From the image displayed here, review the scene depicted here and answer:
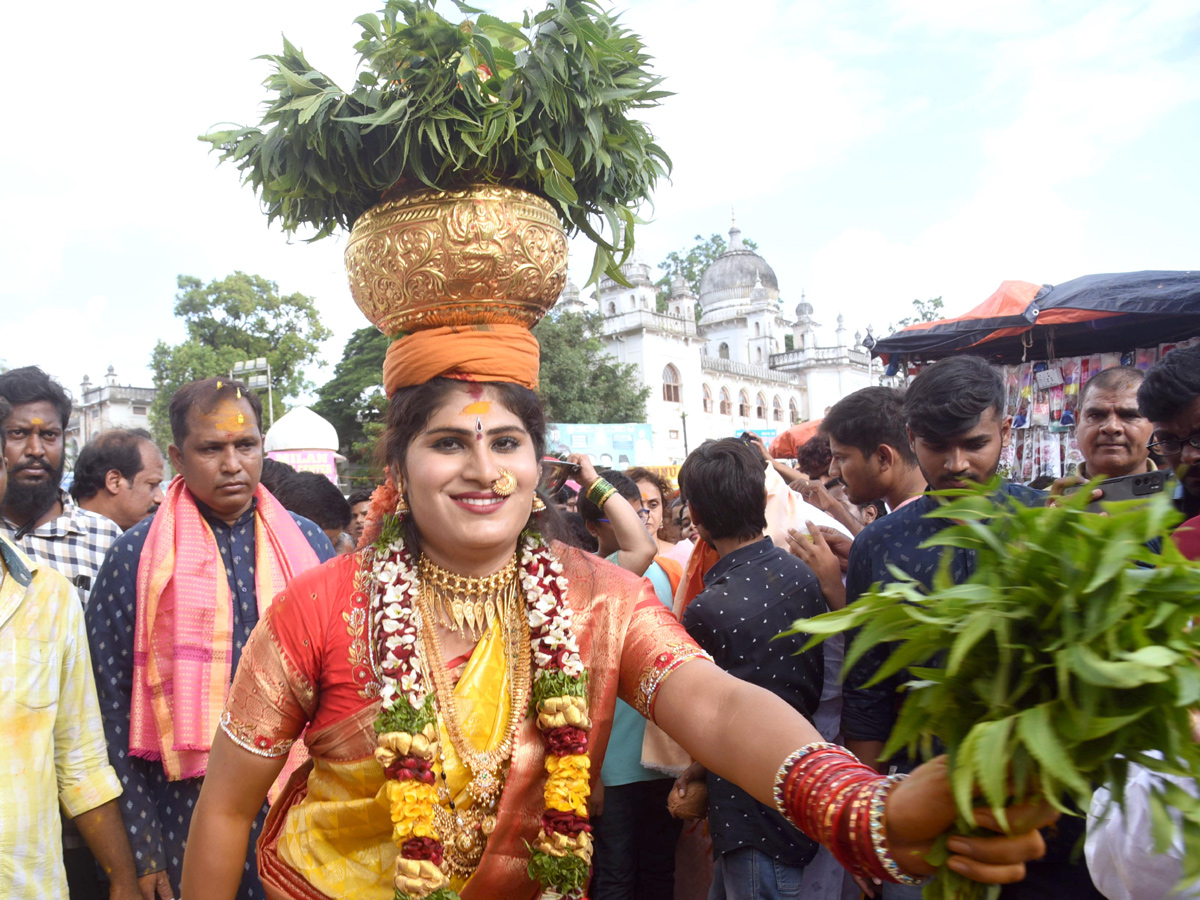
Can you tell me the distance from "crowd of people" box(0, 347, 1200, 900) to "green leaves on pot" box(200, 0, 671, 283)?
62cm

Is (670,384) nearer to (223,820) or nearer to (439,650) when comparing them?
(439,650)

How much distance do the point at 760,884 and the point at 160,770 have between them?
221 centimetres

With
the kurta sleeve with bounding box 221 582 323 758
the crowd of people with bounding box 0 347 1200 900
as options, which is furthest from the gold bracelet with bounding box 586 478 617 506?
the kurta sleeve with bounding box 221 582 323 758

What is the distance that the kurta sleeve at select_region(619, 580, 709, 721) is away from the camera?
215 centimetres

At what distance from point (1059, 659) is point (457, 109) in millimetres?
1865

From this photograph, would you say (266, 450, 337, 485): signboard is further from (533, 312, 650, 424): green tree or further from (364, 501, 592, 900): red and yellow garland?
(533, 312, 650, 424): green tree

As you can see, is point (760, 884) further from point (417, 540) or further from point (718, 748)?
point (417, 540)

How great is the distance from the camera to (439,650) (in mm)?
2355

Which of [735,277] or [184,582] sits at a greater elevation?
[735,277]

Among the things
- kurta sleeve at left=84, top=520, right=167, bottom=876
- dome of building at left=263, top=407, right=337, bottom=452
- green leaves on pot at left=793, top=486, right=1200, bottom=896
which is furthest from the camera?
dome of building at left=263, top=407, right=337, bottom=452

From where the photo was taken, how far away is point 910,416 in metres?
3.11

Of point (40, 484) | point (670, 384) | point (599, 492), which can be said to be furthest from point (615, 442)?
point (40, 484)

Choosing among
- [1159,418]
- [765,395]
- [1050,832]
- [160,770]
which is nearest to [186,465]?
[160,770]

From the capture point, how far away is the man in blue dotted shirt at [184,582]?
3117 mm
